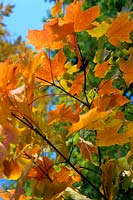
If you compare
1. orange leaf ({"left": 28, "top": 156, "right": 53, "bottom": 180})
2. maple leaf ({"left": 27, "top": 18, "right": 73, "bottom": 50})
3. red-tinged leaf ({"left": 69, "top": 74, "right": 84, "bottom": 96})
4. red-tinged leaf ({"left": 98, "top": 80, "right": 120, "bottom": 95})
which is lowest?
orange leaf ({"left": 28, "top": 156, "right": 53, "bottom": 180})

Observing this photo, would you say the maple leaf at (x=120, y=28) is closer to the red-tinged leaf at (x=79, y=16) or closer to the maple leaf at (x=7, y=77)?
the red-tinged leaf at (x=79, y=16)

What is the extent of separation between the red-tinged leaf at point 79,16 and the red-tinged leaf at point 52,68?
0.20ft

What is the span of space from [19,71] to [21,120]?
7cm

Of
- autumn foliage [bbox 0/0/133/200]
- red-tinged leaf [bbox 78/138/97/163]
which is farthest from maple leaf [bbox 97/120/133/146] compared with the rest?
red-tinged leaf [bbox 78/138/97/163]

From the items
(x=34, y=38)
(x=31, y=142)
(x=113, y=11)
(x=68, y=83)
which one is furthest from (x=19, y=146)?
(x=113, y=11)

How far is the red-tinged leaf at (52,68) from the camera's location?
24.4 inches

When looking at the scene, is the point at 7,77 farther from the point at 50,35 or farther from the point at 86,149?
the point at 86,149

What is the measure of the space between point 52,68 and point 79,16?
3.7 inches

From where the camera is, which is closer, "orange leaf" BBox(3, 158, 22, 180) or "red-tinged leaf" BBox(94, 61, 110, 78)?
"orange leaf" BBox(3, 158, 22, 180)

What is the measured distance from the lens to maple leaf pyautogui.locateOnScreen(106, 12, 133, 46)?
58 centimetres

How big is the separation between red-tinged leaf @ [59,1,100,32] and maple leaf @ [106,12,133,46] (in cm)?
3

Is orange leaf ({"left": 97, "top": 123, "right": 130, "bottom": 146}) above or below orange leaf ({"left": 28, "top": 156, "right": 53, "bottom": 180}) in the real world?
above

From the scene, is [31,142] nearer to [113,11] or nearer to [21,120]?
[21,120]

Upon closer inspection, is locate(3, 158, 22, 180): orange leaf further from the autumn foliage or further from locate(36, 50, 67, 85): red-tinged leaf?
locate(36, 50, 67, 85): red-tinged leaf
